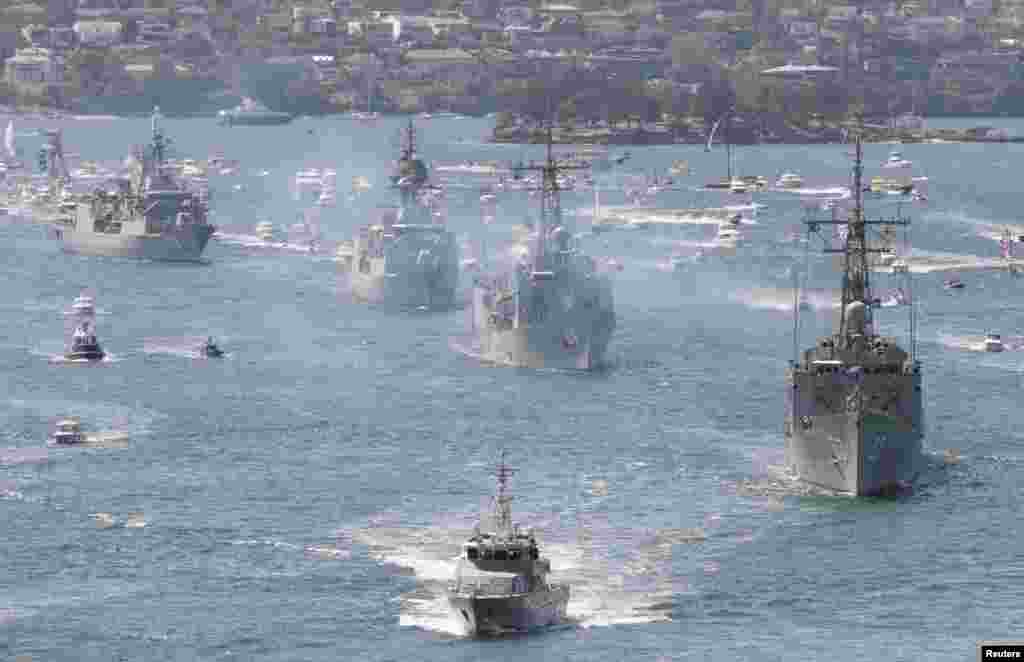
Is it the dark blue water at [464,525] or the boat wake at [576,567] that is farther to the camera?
the boat wake at [576,567]

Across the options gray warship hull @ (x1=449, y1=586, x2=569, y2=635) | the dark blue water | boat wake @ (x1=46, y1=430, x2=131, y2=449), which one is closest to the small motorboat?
boat wake @ (x1=46, y1=430, x2=131, y2=449)

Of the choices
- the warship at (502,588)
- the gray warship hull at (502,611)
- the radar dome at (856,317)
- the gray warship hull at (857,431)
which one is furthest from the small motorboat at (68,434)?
the gray warship hull at (502,611)

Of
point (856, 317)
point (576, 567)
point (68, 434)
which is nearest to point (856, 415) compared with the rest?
point (856, 317)

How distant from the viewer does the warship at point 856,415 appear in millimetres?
152875

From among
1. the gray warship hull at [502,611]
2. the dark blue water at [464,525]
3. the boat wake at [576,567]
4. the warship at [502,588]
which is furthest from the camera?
the boat wake at [576,567]

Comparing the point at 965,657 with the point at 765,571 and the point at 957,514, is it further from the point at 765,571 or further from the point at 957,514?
the point at 957,514

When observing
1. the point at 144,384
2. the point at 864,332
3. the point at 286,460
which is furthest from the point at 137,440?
the point at 864,332

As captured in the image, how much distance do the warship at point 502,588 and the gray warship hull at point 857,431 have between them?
1231 inches

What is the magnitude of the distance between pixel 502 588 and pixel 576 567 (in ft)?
42.4

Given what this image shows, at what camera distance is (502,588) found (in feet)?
406

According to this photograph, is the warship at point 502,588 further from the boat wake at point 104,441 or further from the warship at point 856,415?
the boat wake at point 104,441

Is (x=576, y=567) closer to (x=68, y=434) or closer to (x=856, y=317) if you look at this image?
(x=856, y=317)

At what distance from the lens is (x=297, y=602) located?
429 ft

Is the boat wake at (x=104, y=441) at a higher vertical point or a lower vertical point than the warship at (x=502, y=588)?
lower
